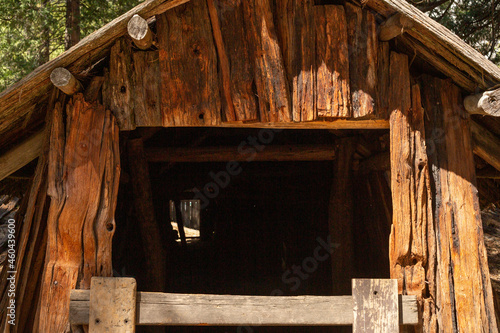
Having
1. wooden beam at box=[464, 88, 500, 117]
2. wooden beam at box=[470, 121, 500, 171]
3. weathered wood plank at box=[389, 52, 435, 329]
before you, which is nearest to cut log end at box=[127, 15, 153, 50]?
weathered wood plank at box=[389, 52, 435, 329]

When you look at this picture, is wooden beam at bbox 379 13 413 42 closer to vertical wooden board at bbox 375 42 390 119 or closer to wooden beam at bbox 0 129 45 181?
vertical wooden board at bbox 375 42 390 119

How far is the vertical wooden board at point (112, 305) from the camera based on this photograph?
2.82 metres

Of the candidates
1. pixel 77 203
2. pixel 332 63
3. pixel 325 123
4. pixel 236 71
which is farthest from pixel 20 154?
pixel 332 63

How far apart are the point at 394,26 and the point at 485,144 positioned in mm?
1281

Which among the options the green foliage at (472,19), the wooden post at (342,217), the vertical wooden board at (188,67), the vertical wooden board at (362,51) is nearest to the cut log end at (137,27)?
the vertical wooden board at (188,67)

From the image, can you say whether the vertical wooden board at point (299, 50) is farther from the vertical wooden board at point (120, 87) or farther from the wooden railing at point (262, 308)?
the wooden railing at point (262, 308)

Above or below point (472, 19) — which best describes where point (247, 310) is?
below

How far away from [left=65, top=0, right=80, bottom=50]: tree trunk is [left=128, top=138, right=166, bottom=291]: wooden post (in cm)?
434

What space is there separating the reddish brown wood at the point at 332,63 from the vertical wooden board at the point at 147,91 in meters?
1.09

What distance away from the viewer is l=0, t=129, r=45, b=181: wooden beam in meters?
3.33

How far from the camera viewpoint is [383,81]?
3.23 metres

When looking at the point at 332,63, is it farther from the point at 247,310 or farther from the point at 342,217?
the point at 342,217

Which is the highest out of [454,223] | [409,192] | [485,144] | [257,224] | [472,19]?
[472,19]

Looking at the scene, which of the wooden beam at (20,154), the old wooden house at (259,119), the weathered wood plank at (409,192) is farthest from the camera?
the wooden beam at (20,154)
